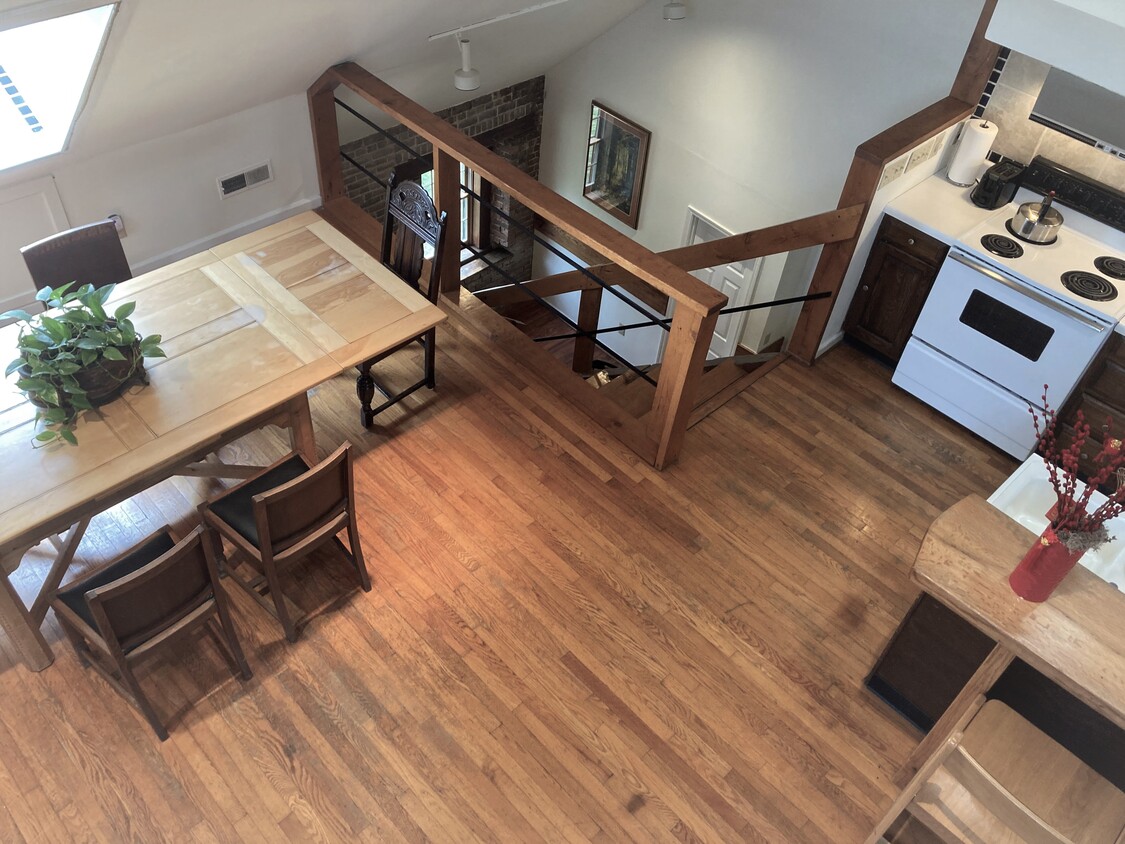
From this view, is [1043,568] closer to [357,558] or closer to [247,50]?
[357,558]

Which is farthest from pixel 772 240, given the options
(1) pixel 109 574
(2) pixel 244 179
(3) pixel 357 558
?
(1) pixel 109 574

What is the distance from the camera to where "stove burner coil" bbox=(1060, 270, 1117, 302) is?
3.57 m

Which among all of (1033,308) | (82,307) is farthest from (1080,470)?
(82,307)

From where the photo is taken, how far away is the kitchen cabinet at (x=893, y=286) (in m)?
4.02

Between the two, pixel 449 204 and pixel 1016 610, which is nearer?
pixel 1016 610

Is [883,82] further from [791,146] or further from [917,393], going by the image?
[917,393]

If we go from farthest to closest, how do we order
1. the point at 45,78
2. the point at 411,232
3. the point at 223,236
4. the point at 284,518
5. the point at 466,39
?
1. the point at 466,39
2. the point at 223,236
3. the point at 411,232
4. the point at 45,78
5. the point at 284,518

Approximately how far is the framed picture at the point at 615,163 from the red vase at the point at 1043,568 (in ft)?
15.7

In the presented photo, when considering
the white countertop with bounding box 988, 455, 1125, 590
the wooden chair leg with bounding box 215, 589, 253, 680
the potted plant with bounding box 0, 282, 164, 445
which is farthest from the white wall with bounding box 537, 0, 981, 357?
the wooden chair leg with bounding box 215, 589, 253, 680

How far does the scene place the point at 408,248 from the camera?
3865mm

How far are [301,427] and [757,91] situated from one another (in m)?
3.74

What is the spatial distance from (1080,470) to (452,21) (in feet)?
12.5

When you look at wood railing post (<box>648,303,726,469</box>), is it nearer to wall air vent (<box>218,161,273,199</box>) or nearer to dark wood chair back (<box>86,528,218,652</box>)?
dark wood chair back (<box>86,528,218,652</box>)

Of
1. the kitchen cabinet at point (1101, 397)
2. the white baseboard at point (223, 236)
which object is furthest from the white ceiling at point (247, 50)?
the kitchen cabinet at point (1101, 397)
